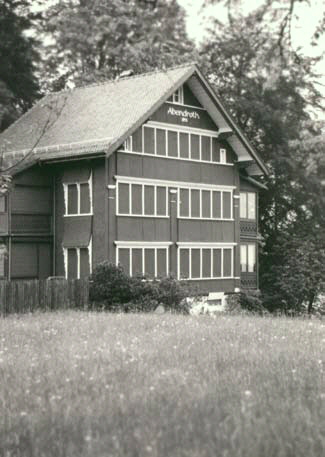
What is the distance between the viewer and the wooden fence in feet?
94.9

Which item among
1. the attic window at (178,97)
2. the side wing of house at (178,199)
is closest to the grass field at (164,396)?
the side wing of house at (178,199)

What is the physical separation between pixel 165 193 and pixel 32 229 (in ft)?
20.7

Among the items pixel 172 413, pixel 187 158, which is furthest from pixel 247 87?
pixel 172 413

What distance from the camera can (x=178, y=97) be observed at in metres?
40.6

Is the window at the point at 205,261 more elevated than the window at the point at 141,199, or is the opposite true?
the window at the point at 141,199

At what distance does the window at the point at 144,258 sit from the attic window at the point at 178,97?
6656 millimetres

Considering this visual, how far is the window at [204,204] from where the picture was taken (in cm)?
4084

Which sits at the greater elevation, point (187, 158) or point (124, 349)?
point (187, 158)

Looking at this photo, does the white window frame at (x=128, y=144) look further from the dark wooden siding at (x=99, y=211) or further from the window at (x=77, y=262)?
the window at (x=77, y=262)

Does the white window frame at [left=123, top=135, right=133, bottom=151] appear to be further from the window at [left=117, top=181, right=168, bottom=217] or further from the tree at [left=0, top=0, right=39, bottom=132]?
the tree at [left=0, top=0, right=39, bottom=132]

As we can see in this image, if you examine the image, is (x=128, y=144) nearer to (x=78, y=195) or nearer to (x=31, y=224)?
(x=78, y=195)

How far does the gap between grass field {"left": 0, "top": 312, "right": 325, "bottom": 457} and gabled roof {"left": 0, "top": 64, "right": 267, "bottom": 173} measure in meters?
21.7

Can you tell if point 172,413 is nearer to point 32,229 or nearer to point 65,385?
point 65,385

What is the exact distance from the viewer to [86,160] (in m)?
37.7
